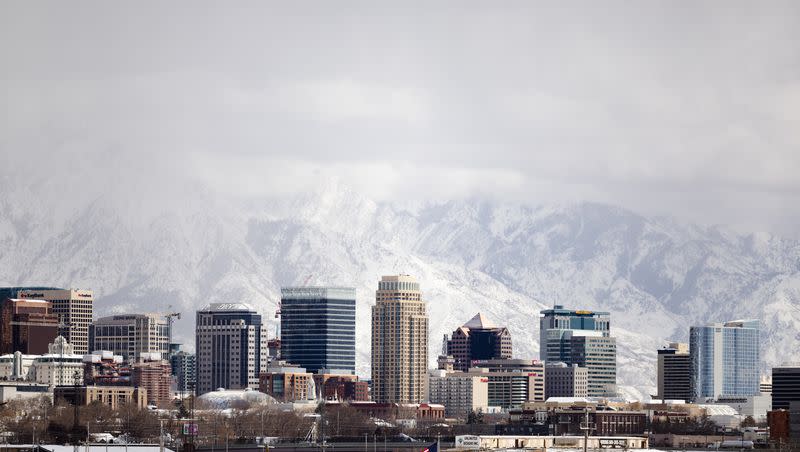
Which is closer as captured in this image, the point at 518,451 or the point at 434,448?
the point at 434,448

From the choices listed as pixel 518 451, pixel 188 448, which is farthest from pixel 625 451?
pixel 188 448

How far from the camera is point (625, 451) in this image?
190 meters

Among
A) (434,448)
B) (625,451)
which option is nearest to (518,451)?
(625,451)

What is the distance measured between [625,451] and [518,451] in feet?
39.5

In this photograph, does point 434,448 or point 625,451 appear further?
point 625,451

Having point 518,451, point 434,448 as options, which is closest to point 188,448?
point 518,451

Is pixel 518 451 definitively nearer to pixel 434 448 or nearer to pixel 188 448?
pixel 188 448

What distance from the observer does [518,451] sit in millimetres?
197625

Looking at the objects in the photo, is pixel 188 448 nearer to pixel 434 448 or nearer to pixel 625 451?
pixel 625 451

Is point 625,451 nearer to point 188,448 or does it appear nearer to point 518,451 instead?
point 518,451

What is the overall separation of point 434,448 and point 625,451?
172ft

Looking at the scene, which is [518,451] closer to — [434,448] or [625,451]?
[625,451]

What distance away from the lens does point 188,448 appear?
190250 mm

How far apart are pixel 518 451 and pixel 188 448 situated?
103 ft
